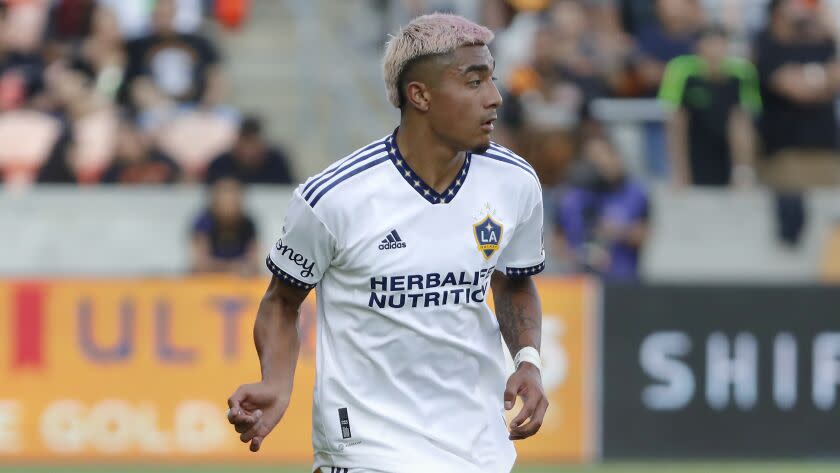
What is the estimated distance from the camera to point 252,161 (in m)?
13.6

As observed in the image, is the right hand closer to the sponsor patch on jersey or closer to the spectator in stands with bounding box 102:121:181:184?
the sponsor patch on jersey

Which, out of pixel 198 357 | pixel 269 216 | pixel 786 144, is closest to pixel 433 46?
pixel 198 357

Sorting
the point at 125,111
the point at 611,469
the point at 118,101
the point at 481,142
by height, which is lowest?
the point at 611,469

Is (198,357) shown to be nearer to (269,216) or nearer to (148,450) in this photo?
(148,450)

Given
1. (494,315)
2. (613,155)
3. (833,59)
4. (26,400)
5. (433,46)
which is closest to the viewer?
(433,46)

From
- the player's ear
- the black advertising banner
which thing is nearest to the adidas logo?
the player's ear

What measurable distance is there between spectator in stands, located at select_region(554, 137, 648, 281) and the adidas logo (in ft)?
24.8

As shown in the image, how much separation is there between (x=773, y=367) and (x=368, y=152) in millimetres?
7705

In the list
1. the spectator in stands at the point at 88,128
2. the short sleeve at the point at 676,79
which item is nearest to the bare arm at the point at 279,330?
the spectator in stands at the point at 88,128

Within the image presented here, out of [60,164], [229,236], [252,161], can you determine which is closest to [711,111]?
[252,161]

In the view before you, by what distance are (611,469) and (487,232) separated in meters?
6.98

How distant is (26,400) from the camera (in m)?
12.2

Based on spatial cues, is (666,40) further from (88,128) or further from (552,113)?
(88,128)

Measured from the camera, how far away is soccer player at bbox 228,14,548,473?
5.56 meters
